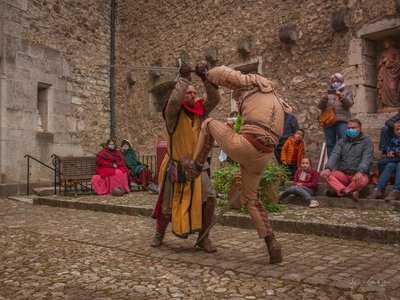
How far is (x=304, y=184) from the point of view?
22.9 ft

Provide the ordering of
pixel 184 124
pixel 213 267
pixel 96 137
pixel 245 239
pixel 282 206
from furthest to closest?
pixel 96 137
pixel 282 206
pixel 245 239
pixel 184 124
pixel 213 267

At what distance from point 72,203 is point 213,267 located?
5.07 metres

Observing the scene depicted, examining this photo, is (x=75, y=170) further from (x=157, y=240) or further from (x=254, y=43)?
(x=157, y=240)

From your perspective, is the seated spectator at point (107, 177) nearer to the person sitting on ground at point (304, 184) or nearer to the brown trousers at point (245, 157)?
the person sitting on ground at point (304, 184)

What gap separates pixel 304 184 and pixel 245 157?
11.5ft

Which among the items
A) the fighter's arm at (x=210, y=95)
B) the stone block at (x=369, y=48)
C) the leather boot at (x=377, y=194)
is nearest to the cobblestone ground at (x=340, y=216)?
the leather boot at (x=377, y=194)

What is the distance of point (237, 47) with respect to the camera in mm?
10367

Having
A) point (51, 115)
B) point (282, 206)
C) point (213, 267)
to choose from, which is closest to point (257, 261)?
point (213, 267)

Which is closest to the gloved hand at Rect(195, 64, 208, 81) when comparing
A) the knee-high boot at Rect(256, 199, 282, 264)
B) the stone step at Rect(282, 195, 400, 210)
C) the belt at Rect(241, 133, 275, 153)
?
the belt at Rect(241, 133, 275, 153)

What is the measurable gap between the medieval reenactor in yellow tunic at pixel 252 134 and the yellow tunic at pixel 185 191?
1.32ft

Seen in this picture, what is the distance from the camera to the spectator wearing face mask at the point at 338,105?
7449 mm

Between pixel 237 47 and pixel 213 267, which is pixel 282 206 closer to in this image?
pixel 213 267
